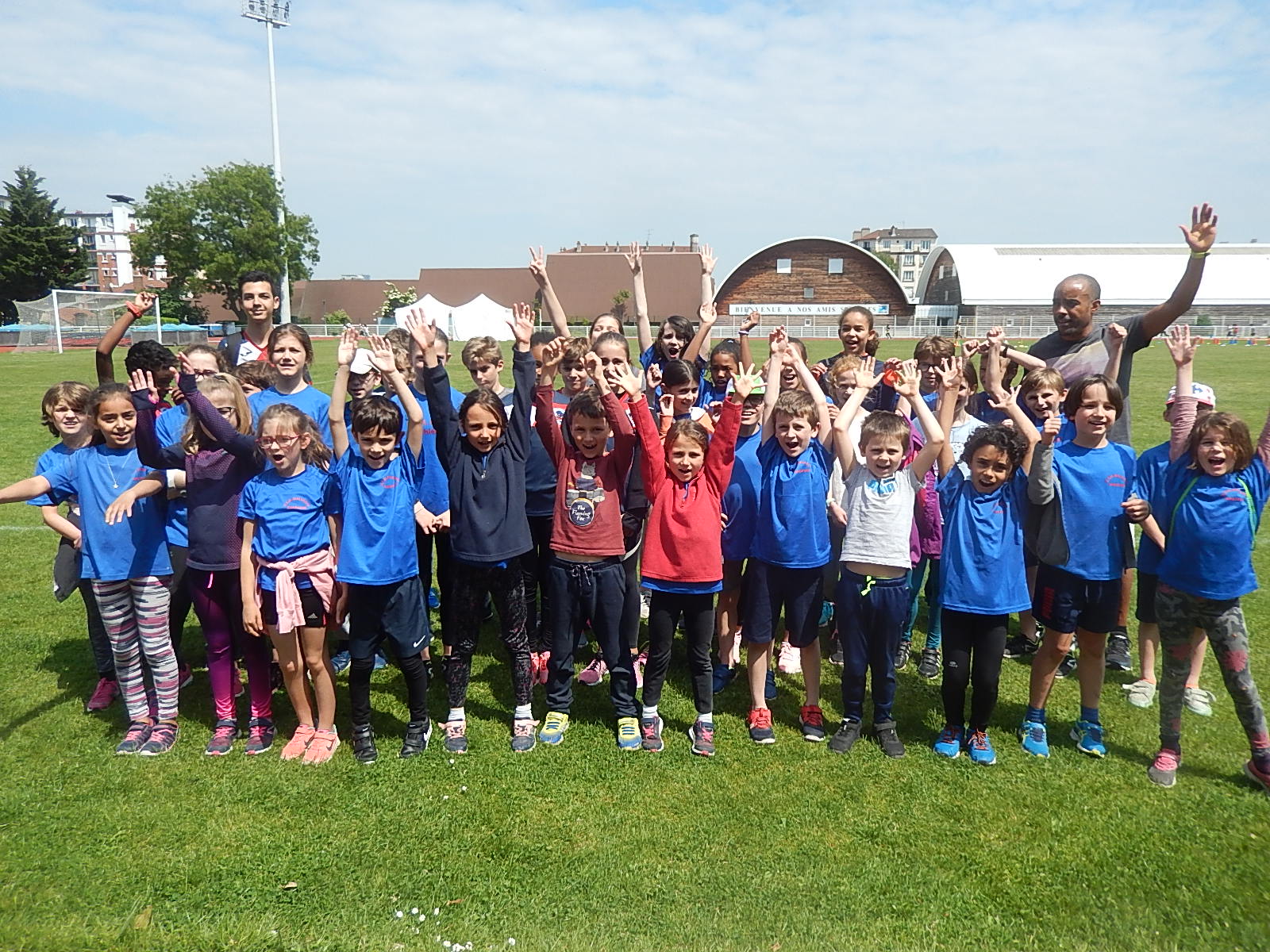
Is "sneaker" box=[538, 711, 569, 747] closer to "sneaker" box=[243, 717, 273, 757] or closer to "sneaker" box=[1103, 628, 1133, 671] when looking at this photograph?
"sneaker" box=[243, 717, 273, 757]

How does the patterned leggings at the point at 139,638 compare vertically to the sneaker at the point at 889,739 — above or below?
above

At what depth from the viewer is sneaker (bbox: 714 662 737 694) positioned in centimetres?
462

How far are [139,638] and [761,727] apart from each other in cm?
326

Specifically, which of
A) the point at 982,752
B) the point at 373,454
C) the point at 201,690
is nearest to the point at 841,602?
the point at 982,752

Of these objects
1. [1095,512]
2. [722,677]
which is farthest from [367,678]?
[1095,512]

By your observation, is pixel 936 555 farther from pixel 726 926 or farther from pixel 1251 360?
pixel 1251 360

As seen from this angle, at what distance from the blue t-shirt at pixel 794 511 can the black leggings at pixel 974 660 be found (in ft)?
2.32

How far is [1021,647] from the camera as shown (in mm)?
5160

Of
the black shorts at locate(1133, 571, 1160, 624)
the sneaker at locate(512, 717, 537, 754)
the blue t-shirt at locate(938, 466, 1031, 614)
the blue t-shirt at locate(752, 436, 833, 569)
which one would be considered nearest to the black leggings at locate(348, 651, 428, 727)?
the sneaker at locate(512, 717, 537, 754)

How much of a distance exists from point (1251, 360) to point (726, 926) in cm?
3217

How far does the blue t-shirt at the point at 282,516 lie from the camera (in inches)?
144

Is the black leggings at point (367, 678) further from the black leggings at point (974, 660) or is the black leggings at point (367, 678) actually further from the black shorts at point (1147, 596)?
the black shorts at point (1147, 596)

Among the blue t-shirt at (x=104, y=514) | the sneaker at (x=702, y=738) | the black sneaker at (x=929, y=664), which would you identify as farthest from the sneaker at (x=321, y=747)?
the black sneaker at (x=929, y=664)

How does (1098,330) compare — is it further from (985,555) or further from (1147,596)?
(985,555)
